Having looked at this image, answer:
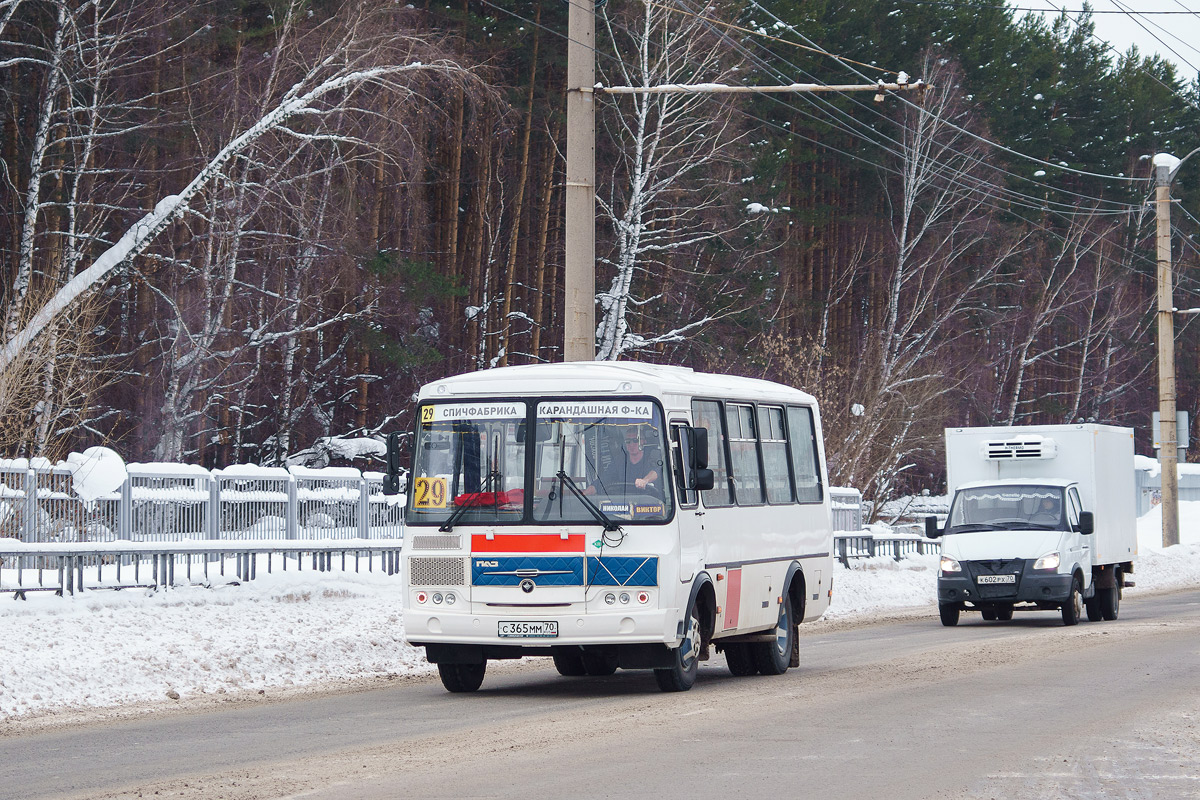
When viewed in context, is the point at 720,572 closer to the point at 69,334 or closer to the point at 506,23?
the point at 69,334

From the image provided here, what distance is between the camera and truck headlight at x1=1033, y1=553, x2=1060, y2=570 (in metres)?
23.4

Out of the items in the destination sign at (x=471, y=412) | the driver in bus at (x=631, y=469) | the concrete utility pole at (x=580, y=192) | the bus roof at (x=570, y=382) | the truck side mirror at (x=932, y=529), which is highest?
the concrete utility pole at (x=580, y=192)

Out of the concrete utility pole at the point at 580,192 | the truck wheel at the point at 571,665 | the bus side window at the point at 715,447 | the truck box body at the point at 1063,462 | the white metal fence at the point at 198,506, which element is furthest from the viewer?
the truck box body at the point at 1063,462

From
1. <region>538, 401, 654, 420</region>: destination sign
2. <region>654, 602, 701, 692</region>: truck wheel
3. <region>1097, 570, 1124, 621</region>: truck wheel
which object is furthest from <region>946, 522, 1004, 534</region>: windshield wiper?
<region>538, 401, 654, 420</region>: destination sign

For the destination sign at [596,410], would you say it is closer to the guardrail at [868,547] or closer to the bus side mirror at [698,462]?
the bus side mirror at [698,462]

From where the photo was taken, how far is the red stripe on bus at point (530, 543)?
1414 centimetres

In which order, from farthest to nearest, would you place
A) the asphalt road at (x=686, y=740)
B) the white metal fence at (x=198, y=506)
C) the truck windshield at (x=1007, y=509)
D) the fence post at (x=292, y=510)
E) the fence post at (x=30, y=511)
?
1. the truck windshield at (x=1007, y=509)
2. the fence post at (x=292, y=510)
3. the white metal fence at (x=198, y=506)
4. the fence post at (x=30, y=511)
5. the asphalt road at (x=686, y=740)

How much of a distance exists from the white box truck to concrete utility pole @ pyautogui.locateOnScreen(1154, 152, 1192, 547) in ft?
49.1

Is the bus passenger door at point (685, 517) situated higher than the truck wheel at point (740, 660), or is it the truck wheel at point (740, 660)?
the bus passenger door at point (685, 517)

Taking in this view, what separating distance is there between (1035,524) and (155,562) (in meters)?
12.1

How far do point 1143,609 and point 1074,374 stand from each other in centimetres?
5039

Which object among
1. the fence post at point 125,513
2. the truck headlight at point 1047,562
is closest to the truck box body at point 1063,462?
the truck headlight at point 1047,562

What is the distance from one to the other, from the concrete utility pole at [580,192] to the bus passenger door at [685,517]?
4.73 m

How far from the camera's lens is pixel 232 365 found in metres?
33.7
